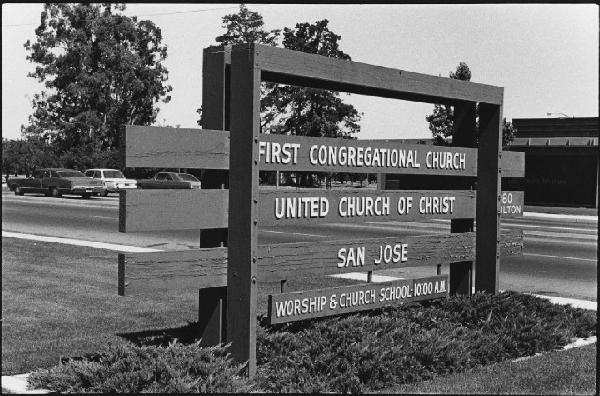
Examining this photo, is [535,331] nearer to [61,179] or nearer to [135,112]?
[61,179]

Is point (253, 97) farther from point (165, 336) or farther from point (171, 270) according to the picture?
point (165, 336)

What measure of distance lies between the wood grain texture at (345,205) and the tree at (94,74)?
54.9 m

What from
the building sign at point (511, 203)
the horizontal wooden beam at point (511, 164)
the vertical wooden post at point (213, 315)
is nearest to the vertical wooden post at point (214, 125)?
the vertical wooden post at point (213, 315)

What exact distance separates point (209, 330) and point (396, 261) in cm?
210

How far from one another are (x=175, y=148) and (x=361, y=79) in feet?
6.64

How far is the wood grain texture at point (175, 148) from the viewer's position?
17.6 feet

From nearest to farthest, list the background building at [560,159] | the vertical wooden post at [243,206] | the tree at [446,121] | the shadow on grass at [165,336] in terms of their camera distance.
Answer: the vertical wooden post at [243,206], the shadow on grass at [165,336], the tree at [446,121], the background building at [560,159]

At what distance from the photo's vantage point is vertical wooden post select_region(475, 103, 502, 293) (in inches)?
342

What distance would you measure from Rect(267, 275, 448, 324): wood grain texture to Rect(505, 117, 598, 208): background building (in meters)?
36.3

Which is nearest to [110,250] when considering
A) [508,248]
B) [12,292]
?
[12,292]

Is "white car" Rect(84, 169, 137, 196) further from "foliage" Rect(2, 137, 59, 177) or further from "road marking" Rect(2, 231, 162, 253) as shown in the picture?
"road marking" Rect(2, 231, 162, 253)

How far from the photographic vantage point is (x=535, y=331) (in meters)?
7.46

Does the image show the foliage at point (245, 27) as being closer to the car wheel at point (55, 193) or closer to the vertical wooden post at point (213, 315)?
the car wheel at point (55, 193)

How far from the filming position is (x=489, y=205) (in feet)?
28.5
